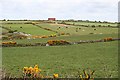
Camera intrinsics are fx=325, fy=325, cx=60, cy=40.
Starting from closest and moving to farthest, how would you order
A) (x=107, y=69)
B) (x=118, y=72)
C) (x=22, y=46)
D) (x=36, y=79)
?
(x=36, y=79)
(x=118, y=72)
(x=107, y=69)
(x=22, y=46)

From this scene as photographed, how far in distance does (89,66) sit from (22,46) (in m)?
20.8

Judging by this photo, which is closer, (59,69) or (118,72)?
(118,72)

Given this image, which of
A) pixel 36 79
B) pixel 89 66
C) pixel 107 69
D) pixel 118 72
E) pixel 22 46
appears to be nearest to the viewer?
pixel 36 79

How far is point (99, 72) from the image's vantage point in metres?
19.5

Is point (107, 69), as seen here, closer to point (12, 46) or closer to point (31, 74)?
point (31, 74)

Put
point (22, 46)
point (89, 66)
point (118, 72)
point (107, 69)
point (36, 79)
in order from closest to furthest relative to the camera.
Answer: point (36, 79)
point (118, 72)
point (107, 69)
point (89, 66)
point (22, 46)

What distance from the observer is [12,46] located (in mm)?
42156

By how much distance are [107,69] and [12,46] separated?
23.3 meters

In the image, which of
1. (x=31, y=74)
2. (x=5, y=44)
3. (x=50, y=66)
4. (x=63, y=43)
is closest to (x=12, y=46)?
(x=5, y=44)

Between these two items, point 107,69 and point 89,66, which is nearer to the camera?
point 107,69

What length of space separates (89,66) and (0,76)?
11.4 metres

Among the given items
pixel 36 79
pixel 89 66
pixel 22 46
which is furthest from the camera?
pixel 22 46

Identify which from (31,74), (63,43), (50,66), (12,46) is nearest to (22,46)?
(12,46)

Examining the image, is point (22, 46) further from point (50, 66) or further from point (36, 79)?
point (36, 79)
